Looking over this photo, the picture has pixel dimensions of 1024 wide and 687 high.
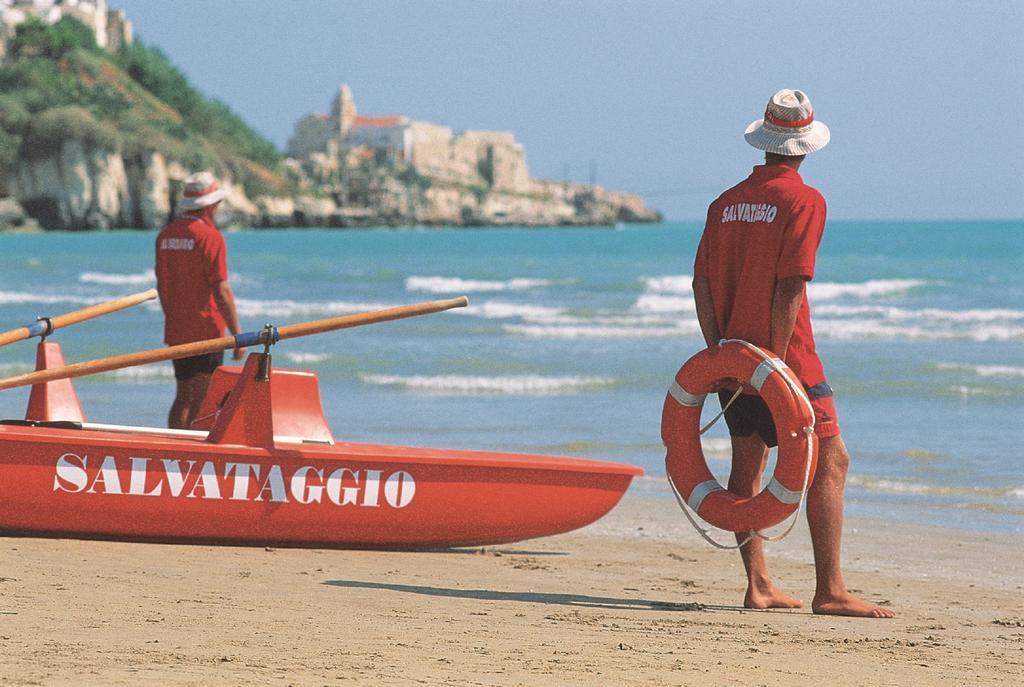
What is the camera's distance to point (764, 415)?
4.72 meters

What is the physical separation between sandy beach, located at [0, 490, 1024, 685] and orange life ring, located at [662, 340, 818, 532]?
34 cm

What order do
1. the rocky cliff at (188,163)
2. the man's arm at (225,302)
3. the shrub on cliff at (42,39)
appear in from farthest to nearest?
the shrub on cliff at (42,39) < the rocky cliff at (188,163) < the man's arm at (225,302)

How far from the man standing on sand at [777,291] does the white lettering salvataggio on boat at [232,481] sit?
175 centimetres

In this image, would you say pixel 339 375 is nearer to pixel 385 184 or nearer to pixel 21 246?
pixel 21 246

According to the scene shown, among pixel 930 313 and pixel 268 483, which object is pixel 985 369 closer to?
pixel 930 313

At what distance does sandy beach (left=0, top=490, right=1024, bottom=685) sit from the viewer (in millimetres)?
3738

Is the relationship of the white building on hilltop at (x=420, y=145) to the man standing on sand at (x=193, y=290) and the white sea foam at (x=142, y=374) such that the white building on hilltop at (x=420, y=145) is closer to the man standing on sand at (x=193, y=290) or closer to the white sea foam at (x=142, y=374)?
the white sea foam at (x=142, y=374)

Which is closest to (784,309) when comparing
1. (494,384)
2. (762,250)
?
(762,250)

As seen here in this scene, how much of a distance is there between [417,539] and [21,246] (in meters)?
58.9

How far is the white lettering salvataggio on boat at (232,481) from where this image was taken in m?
5.84

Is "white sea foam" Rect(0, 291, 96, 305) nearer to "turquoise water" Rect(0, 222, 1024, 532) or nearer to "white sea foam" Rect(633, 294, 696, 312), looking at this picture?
"turquoise water" Rect(0, 222, 1024, 532)

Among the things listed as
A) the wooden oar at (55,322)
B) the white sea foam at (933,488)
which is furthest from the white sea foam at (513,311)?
the wooden oar at (55,322)

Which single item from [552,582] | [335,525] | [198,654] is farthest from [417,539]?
[198,654]

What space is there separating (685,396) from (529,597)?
2.99ft
